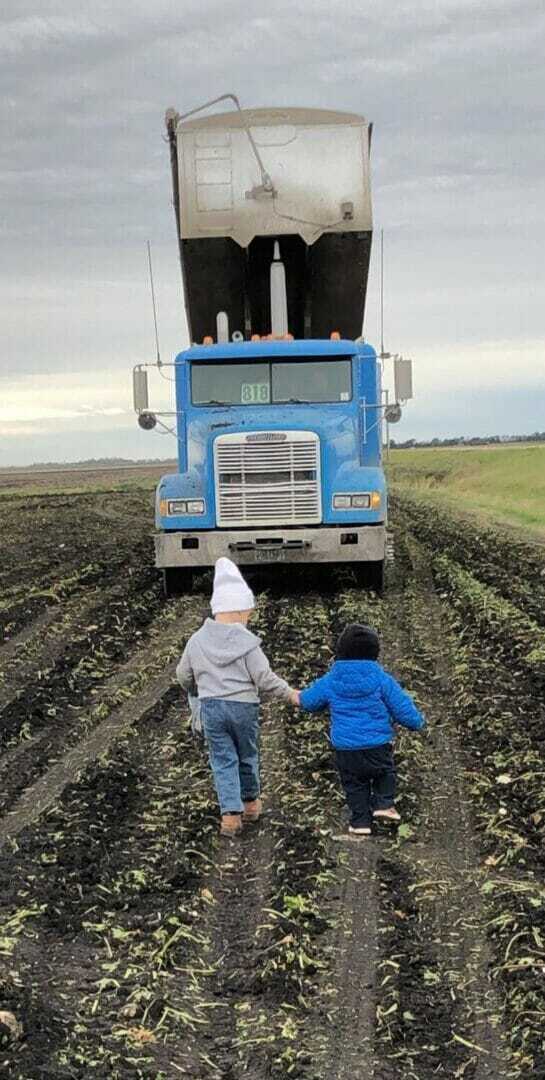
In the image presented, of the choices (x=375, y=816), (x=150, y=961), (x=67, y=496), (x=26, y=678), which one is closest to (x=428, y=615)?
(x=26, y=678)

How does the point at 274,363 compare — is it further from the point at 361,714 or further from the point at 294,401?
the point at 361,714

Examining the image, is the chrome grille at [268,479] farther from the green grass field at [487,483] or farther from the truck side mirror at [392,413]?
the green grass field at [487,483]

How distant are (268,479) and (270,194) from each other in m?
3.81

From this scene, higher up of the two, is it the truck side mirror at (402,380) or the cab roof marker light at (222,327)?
the cab roof marker light at (222,327)

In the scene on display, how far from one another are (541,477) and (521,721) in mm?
36320

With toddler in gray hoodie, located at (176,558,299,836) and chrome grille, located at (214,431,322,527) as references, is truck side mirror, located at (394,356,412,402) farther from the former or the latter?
toddler in gray hoodie, located at (176,558,299,836)

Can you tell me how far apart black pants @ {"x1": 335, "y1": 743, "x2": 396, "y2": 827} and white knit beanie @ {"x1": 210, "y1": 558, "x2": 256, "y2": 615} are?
94cm

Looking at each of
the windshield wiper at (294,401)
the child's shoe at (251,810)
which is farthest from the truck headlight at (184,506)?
the child's shoe at (251,810)

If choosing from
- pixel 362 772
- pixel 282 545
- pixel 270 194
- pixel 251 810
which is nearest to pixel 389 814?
pixel 362 772

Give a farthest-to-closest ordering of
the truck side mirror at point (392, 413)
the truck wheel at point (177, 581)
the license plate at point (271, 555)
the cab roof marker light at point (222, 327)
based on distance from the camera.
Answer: the cab roof marker light at point (222, 327), the truck wheel at point (177, 581), the truck side mirror at point (392, 413), the license plate at point (271, 555)

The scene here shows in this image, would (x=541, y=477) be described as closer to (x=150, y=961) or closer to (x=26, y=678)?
(x=26, y=678)

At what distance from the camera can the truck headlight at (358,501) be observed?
14564mm

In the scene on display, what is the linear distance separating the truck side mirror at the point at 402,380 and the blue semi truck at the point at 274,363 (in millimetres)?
26

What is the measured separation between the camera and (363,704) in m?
6.41
